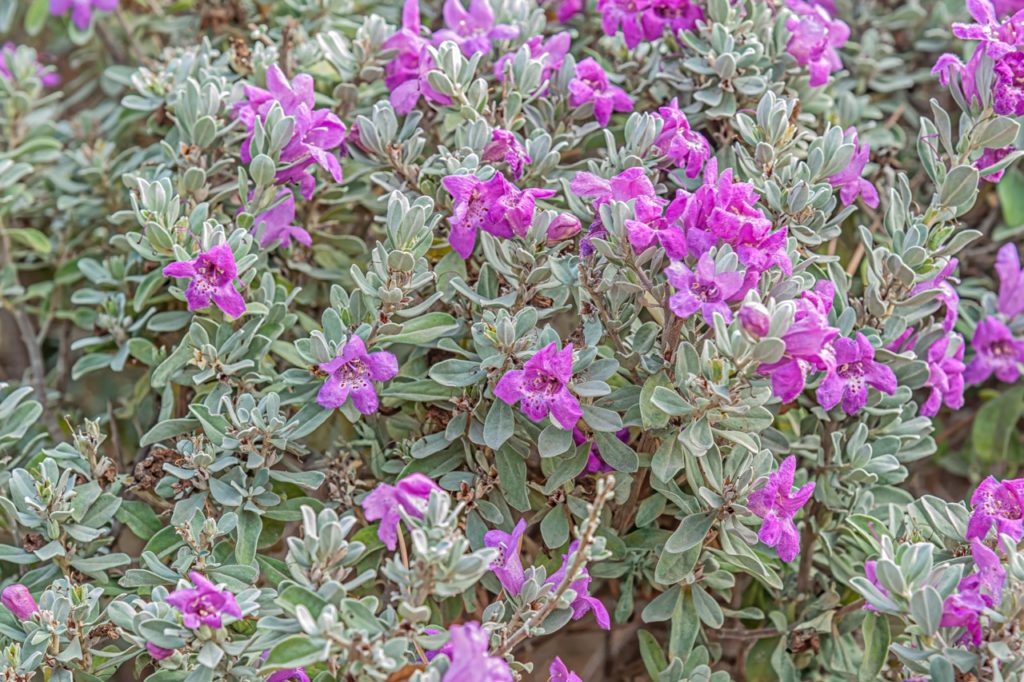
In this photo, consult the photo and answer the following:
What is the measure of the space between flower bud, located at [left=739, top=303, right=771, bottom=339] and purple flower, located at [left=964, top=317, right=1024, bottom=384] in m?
0.85

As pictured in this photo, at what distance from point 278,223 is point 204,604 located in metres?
0.64

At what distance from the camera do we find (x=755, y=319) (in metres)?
1.19

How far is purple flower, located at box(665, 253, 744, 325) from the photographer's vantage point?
1243 mm

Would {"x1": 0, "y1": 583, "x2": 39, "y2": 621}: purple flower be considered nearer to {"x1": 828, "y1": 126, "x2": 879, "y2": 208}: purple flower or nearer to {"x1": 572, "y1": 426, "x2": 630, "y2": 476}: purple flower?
{"x1": 572, "y1": 426, "x2": 630, "y2": 476}: purple flower

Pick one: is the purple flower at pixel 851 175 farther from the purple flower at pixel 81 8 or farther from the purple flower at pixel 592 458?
the purple flower at pixel 81 8

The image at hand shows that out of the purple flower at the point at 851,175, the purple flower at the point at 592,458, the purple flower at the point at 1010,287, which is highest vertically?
the purple flower at the point at 851,175

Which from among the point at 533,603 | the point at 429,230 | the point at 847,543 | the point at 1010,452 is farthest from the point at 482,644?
the point at 1010,452

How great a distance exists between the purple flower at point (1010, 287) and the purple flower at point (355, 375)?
1136 mm

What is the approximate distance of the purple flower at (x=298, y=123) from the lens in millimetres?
1560

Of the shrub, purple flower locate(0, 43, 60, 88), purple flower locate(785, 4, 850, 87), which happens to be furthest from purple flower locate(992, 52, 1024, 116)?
purple flower locate(0, 43, 60, 88)

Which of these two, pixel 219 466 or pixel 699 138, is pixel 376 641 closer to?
pixel 219 466

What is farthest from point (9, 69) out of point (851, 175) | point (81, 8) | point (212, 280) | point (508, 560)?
point (851, 175)

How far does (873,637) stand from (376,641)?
705 millimetres

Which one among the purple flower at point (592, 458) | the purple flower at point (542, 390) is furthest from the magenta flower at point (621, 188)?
the purple flower at point (592, 458)
